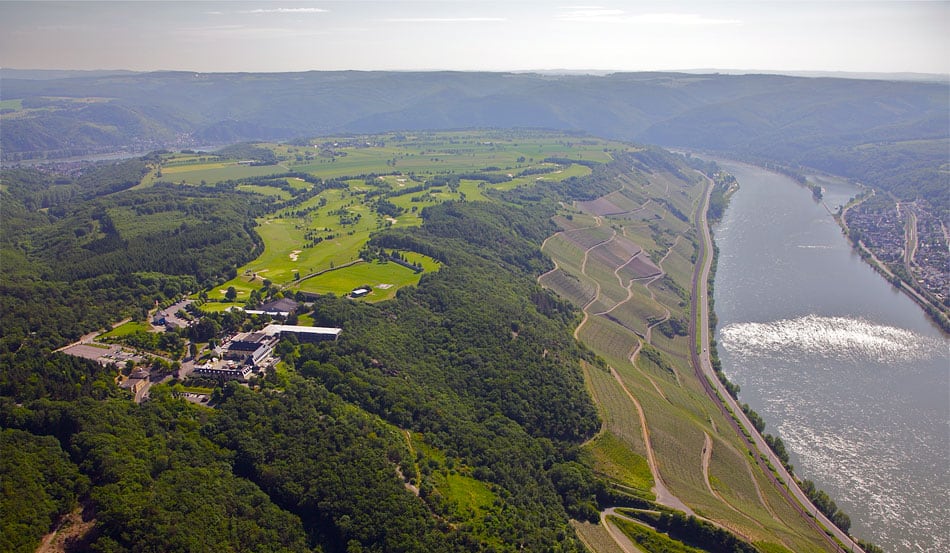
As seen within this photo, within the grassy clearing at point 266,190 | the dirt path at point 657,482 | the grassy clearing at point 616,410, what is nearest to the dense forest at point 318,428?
the grassy clearing at point 616,410

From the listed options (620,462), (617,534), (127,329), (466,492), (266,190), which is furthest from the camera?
(266,190)

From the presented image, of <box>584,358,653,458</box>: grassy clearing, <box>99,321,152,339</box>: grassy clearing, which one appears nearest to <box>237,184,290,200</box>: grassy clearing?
<box>99,321,152,339</box>: grassy clearing

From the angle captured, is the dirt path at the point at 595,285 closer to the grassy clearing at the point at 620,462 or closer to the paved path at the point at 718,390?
the paved path at the point at 718,390

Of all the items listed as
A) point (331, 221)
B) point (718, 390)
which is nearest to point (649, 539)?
point (718, 390)

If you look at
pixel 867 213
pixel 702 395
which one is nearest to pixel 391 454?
pixel 702 395

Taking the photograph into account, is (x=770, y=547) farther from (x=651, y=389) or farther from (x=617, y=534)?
(x=651, y=389)
